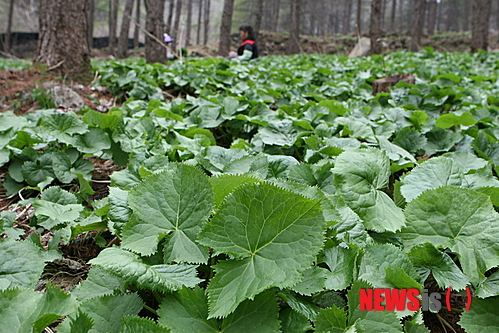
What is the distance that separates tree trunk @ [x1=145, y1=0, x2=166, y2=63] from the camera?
6.55 metres

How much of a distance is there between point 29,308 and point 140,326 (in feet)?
0.98

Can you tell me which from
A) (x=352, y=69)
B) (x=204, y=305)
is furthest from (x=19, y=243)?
(x=352, y=69)

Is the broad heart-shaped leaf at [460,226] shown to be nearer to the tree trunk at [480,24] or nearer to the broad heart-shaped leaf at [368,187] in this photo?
the broad heart-shaped leaf at [368,187]

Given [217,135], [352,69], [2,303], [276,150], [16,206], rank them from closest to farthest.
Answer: [2,303], [16,206], [276,150], [217,135], [352,69]

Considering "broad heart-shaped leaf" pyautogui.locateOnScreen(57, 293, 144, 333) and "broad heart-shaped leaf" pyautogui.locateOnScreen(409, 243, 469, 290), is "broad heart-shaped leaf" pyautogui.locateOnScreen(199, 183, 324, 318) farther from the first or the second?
"broad heart-shaped leaf" pyautogui.locateOnScreen(409, 243, 469, 290)

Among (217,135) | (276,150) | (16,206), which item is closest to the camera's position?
(16,206)

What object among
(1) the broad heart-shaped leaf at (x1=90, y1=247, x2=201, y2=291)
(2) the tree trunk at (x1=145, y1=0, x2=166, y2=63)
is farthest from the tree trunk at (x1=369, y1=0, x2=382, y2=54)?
(1) the broad heart-shaped leaf at (x1=90, y1=247, x2=201, y2=291)

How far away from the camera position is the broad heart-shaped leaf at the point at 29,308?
74 cm

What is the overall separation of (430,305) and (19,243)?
131 cm

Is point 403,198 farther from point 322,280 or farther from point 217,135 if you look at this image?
point 217,135

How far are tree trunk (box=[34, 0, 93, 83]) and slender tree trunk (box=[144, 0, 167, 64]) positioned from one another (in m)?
2.54

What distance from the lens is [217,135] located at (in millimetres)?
2615

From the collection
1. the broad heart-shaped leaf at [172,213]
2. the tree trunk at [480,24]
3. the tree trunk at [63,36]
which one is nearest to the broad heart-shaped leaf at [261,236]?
the broad heart-shaped leaf at [172,213]

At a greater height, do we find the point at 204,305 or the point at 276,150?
the point at 276,150
